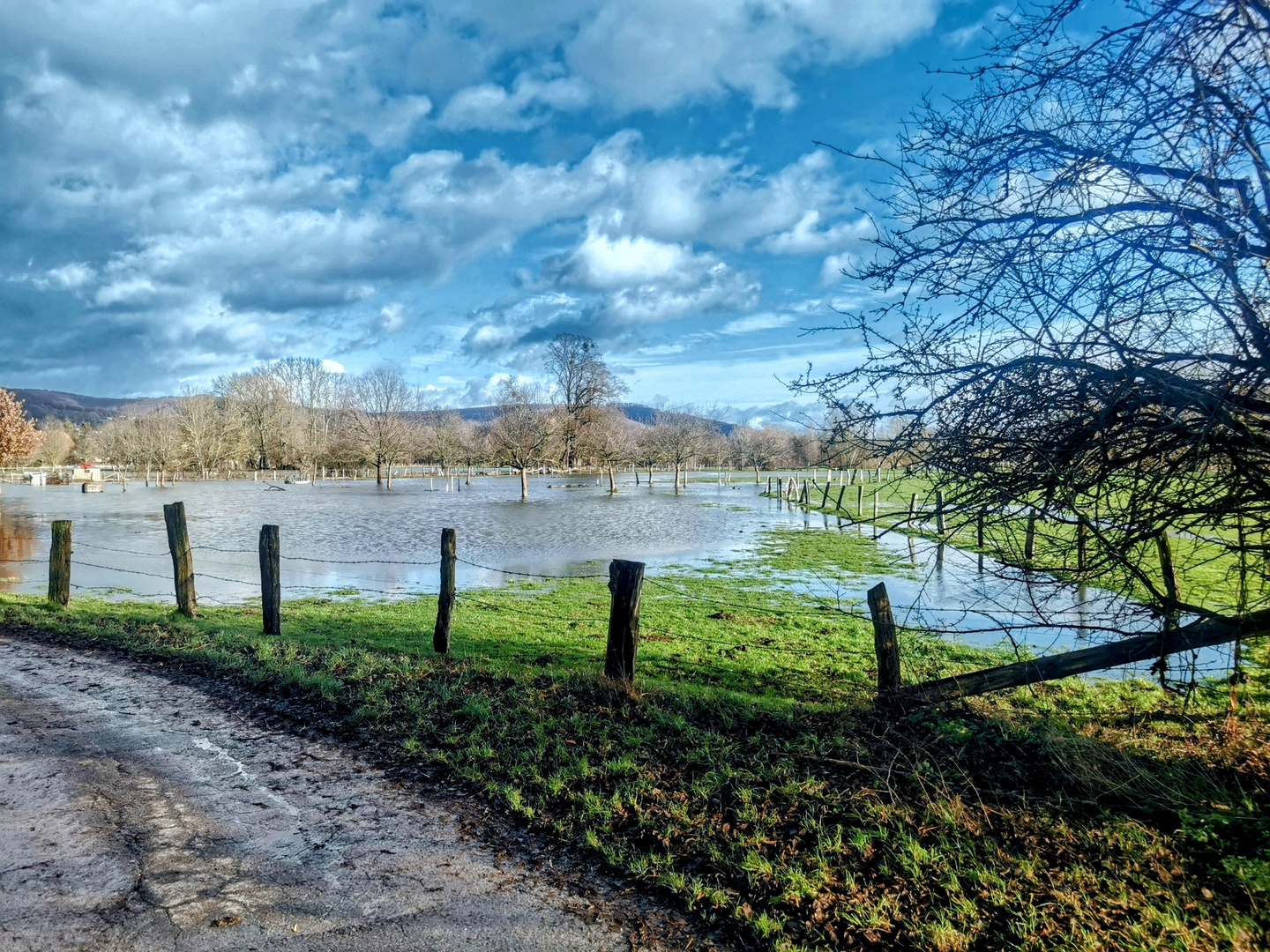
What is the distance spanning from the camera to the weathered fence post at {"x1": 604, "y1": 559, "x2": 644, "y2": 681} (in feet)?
22.3

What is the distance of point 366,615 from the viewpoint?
12.4m

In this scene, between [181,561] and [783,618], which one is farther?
[783,618]

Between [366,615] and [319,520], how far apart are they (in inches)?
998

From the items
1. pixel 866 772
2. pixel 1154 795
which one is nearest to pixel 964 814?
pixel 866 772

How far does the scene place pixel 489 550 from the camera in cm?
2455

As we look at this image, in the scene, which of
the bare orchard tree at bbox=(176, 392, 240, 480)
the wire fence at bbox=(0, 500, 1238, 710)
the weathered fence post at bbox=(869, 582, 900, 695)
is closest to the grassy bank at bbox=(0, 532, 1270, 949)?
the wire fence at bbox=(0, 500, 1238, 710)

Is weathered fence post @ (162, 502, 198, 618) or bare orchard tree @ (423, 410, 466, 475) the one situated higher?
bare orchard tree @ (423, 410, 466, 475)

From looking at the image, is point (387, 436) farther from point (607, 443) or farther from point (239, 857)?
point (239, 857)

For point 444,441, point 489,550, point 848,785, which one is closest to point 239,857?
point 848,785

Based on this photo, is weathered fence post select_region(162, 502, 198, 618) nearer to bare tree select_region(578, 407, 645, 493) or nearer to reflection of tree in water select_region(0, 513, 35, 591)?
reflection of tree in water select_region(0, 513, 35, 591)

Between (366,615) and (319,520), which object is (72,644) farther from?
(319,520)

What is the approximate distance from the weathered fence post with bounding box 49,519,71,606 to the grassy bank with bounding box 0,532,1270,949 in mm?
4076

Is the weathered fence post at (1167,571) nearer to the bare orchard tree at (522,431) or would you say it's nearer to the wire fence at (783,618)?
the wire fence at (783,618)

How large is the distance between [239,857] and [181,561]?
8628 millimetres
